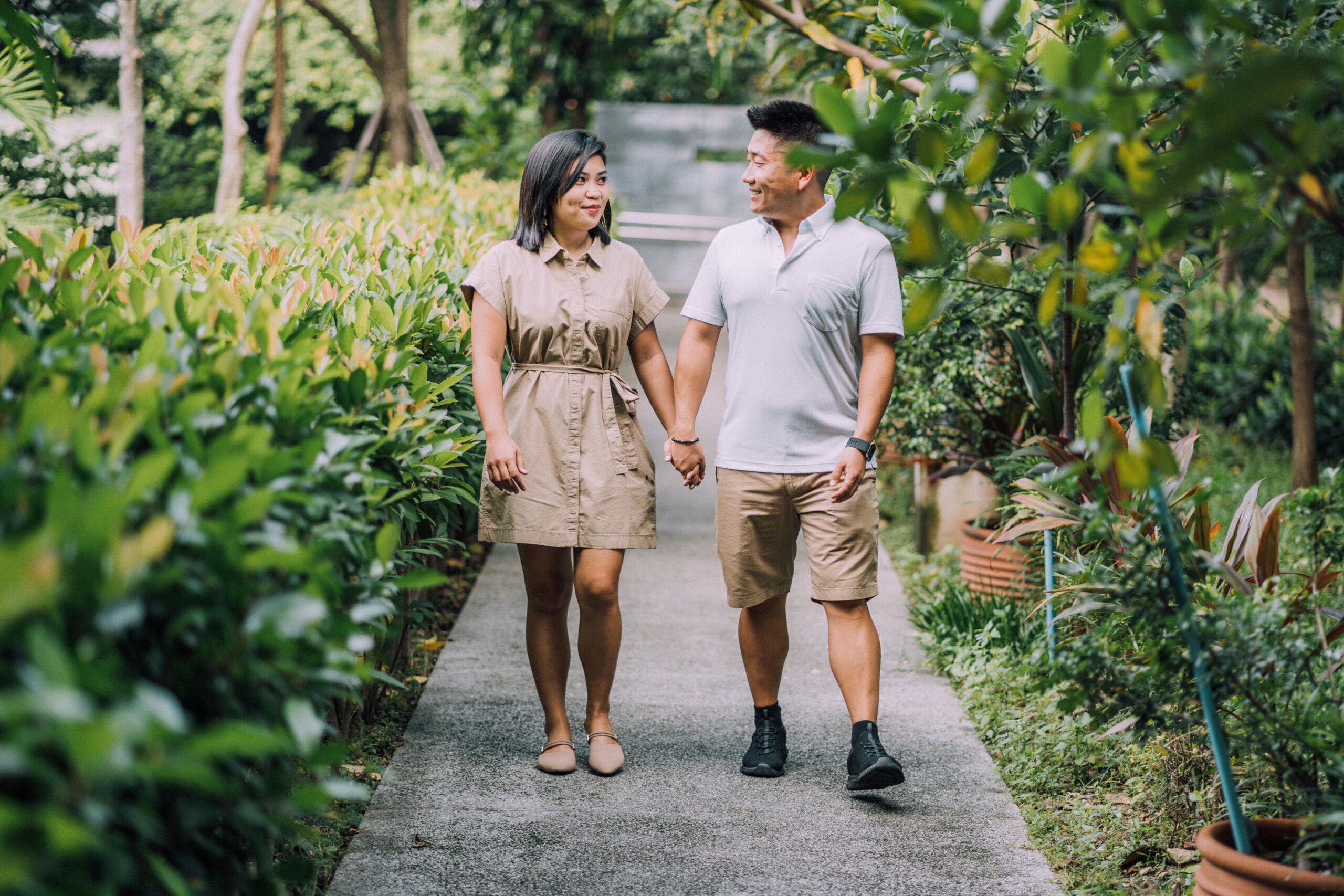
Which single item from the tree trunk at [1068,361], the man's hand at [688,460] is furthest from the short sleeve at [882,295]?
the tree trunk at [1068,361]

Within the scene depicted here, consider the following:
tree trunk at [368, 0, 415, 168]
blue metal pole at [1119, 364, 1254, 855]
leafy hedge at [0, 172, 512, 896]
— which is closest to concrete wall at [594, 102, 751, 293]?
tree trunk at [368, 0, 415, 168]

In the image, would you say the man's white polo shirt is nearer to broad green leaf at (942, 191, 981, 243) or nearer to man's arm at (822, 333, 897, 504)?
man's arm at (822, 333, 897, 504)

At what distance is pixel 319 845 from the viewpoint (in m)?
2.96

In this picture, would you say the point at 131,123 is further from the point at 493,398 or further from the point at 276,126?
the point at 276,126

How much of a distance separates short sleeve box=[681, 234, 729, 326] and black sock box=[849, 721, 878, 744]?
4.35 feet

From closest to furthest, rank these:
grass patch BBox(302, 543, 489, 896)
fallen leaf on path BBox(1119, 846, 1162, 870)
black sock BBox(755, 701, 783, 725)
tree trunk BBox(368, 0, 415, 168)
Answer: grass patch BBox(302, 543, 489, 896)
fallen leaf on path BBox(1119, 846, 1162, 870)
black sock BBox(755, 701, 783, 725)
tree trunk BBox(368, 0, 415, 168)

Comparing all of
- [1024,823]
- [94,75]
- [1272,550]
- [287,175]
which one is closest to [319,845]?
[1024,823]

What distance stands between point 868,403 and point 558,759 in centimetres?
147

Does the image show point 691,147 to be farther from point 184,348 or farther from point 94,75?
point 184,348

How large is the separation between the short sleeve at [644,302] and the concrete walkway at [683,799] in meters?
1.41

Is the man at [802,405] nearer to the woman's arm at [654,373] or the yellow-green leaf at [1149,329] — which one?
the woman's arm at [654,373]

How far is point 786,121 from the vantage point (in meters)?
3.55

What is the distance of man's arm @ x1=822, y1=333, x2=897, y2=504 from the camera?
3477 millimetres

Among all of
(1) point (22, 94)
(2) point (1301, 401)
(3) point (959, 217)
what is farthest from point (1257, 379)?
(3) point (959, 217)
